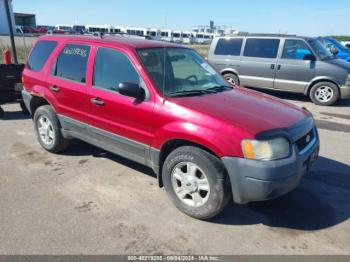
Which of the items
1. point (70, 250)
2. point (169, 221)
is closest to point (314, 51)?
point (169, 221)

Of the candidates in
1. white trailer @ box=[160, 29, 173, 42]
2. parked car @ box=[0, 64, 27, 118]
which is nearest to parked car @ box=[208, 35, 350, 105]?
white trailer @ box=[160, 29, 173, 42]

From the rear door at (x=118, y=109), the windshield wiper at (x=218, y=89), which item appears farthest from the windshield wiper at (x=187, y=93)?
the rear door at (x=118, y=109)

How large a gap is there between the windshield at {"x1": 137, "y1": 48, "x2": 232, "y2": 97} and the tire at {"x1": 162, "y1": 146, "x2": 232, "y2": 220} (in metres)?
0.76

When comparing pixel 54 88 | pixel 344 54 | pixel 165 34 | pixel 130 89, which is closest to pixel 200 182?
pixel 130 89

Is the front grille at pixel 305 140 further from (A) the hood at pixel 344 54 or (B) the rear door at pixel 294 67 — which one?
(A) the hood at pixel 344 54

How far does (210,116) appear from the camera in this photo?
11.0ft

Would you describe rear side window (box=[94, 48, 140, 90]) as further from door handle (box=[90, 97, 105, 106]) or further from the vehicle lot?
the vehicle lot

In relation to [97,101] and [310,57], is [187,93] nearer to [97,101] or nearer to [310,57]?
[97,101]

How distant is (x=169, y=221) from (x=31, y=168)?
7.82 ft

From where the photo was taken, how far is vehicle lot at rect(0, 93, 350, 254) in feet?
10.4

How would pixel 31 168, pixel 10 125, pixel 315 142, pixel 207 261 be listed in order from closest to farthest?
pixel 207 261 < pixel 315 142 < pixel 31 168 < pixel 10 125

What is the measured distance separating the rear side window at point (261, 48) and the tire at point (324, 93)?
155 centimetres

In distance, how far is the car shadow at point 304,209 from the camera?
142 inches

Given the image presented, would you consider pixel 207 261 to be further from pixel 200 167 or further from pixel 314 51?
pixel 314 51
